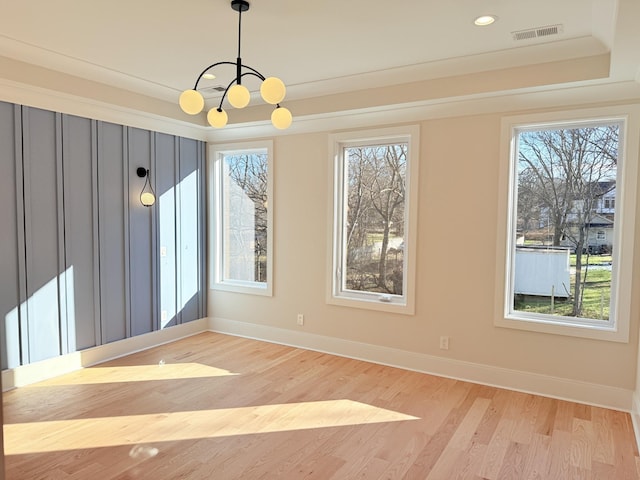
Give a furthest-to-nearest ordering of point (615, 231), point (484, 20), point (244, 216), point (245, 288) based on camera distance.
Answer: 1. point (244, 216)
2. point (245, 288)
3. point (615, 231)
4. point (484, 20)

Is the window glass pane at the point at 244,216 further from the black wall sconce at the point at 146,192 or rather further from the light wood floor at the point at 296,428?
the light wood floor at the point at 296,428

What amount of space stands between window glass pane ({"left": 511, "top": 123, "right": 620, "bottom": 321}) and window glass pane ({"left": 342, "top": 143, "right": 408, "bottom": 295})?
43.6 inches

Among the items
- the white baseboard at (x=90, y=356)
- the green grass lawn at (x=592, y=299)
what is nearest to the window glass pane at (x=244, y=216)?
the white baseboard at (x=90, y=356)

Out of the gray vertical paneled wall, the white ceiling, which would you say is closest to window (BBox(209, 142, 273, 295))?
the gray vertical paneled wall

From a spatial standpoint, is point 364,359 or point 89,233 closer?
point 89,233

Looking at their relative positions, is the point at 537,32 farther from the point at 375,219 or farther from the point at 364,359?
the point at 364,359

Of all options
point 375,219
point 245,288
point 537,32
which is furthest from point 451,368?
point 537,32

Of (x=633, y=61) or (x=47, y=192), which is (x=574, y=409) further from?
(x=47, y=192)

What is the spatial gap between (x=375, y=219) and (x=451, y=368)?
1.65 metres

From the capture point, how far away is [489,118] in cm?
386

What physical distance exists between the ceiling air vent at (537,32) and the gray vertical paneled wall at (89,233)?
3.68m

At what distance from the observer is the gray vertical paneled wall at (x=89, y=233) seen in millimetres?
3691

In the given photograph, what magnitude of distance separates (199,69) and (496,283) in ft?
10.8

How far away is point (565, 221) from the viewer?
3746 mm
